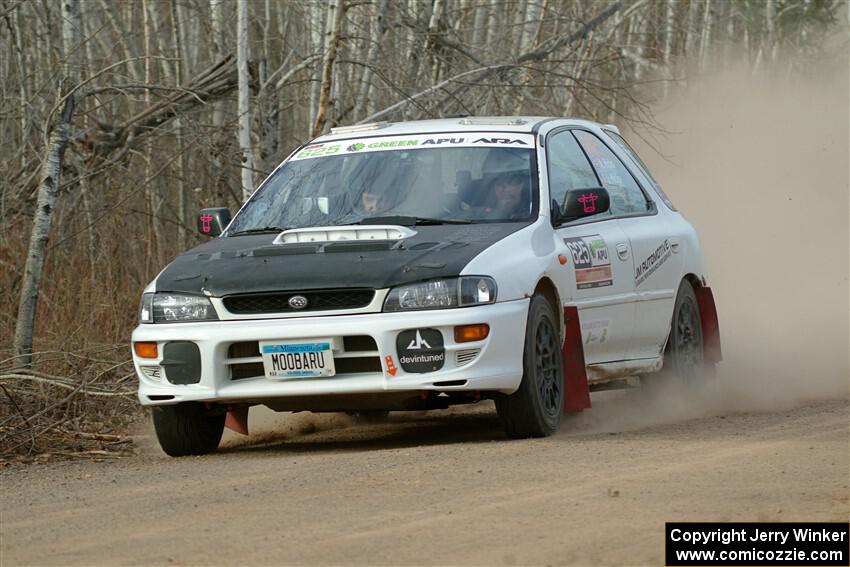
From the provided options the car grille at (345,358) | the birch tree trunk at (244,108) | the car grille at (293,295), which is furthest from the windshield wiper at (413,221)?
the birch tree trunk at (244,108)

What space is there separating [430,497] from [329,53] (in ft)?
23.4

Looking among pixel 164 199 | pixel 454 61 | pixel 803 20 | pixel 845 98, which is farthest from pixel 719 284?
pixel 803 20

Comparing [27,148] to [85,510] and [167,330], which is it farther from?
[85,510]

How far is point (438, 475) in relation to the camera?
6812 mm

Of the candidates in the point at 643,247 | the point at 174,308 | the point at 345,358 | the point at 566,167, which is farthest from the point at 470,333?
the point at 643,247

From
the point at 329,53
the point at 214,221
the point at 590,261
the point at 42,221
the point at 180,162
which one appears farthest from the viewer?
the point at 180,162

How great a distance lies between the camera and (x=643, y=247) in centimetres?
973

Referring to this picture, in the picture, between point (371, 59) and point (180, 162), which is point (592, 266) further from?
point (180, 162)

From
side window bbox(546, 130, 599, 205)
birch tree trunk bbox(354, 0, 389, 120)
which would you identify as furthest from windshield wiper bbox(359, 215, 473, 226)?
birch tree trunk bbox(354, 0, 389, 120)

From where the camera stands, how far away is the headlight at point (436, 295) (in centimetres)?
766

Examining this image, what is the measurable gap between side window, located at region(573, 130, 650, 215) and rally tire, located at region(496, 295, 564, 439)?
5.08 ft

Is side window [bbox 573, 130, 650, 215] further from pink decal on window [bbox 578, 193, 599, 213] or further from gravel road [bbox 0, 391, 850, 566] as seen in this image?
gravel road [bbox 0, 391, 850, 566]

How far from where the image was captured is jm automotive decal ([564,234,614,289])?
8828mm

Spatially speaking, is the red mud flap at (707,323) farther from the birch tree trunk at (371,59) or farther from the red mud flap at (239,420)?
the birch tree trunk at (371,59)
